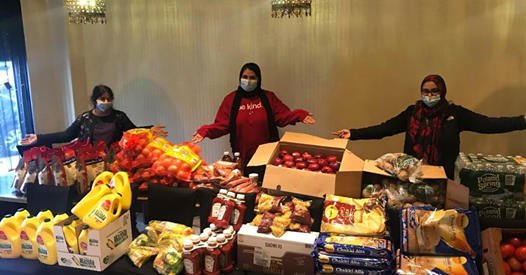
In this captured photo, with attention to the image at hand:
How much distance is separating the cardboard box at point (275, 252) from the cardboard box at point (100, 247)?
570mm

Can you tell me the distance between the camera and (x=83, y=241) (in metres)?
1.94

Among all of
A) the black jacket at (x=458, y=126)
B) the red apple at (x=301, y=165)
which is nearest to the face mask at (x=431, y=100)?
the black jacket at (x=458, y=126)

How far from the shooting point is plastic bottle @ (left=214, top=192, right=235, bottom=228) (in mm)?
1982

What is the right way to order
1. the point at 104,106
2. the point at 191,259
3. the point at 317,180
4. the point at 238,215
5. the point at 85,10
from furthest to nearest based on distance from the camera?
the point at 104,106 → the point at 85,10 → the point at 317,180 → the point at 238,215 → the point at 191,259

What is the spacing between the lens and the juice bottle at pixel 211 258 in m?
1.83

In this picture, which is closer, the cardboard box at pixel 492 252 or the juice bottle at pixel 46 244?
the cardboard box at pixel 492 252

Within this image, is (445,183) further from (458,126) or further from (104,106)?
(104,106)

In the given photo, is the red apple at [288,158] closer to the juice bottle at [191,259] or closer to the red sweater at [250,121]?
the juice bottle at [191,259]

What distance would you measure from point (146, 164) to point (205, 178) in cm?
36

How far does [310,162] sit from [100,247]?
110 cm

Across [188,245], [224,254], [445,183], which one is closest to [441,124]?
[445,183]

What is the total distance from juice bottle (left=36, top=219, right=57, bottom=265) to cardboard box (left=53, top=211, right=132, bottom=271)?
0.05 metres

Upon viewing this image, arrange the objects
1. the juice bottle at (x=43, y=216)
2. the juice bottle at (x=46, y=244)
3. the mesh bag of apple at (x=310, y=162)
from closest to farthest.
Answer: the juice bottle at (x=46, y=244) < the juice bottle at (x=43, y=216) < the mesh bag of apple at (x=310, y=162)

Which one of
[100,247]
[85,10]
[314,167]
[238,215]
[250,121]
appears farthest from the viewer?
[250,121]
